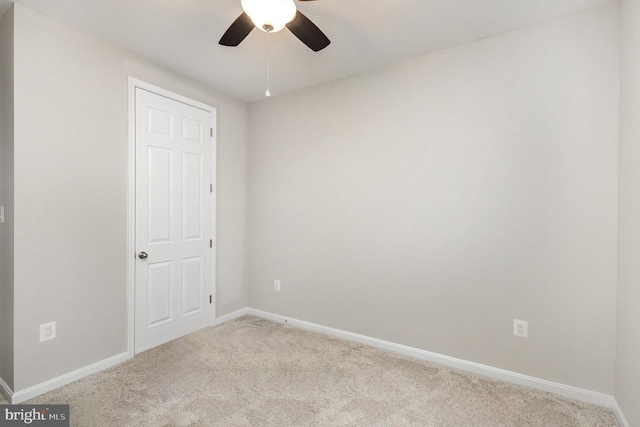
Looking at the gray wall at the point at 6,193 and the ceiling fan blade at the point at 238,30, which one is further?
the gray wall at the point at 6,193

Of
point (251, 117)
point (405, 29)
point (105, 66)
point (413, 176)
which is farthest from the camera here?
point (251, 117)

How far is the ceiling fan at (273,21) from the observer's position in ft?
5.26

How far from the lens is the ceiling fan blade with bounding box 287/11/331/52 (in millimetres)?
1770

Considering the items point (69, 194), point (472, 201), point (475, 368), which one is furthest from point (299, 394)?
point (69, 194)

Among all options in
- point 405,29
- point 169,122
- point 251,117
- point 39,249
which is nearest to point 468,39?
point 405,29

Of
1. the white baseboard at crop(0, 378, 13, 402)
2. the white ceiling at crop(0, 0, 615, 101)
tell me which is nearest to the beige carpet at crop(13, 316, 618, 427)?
the white baseboard at crop(0, 378, 13, 402)

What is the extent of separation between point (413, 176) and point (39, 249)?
2.88 metres

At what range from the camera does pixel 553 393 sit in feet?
7.00

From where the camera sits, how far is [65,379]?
7.31 ft

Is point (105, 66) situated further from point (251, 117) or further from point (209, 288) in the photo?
point (209, 288)

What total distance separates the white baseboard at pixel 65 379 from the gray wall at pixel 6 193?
0.11m

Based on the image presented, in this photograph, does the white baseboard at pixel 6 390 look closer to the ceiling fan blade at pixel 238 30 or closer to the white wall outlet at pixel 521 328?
the ceiling fan blade at pixel 238 30

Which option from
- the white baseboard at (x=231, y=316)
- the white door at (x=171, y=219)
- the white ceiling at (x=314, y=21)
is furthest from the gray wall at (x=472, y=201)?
the white door at (x=171, y=219)
